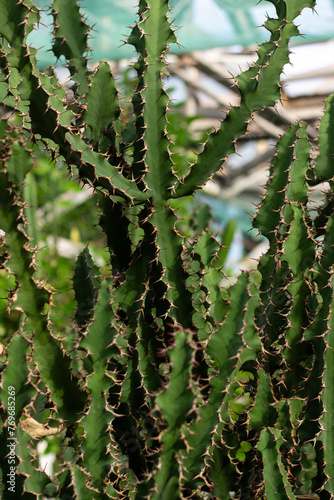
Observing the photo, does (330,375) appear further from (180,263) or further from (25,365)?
(25,365)

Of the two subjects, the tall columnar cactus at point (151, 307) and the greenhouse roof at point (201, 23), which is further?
the greenhouse roof at point (201, 23)

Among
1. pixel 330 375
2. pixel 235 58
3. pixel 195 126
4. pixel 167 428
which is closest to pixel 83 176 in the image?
pixel 167 428

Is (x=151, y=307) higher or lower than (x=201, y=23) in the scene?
lower

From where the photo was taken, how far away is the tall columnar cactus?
1129 millimetres

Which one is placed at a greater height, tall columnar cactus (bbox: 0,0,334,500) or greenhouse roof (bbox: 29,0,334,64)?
greenhouse roof (bbox: 29,0,334,64)

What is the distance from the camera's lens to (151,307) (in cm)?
130

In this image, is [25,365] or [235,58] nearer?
[25,365]

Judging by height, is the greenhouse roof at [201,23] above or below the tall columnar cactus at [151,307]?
above

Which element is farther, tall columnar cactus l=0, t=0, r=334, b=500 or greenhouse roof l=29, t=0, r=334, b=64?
greenhouse roof l=29, t=0, r=334, b=64

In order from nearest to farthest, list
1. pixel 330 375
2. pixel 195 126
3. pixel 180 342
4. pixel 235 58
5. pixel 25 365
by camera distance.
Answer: pixel 180 342, pixel 25 365, pixel 330 375, pixel 235 58, pixel 195 126

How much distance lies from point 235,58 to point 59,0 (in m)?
4.83

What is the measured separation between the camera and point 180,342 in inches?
37.3

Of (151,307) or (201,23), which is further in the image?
(201,23)

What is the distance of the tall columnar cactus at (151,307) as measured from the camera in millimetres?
1129
